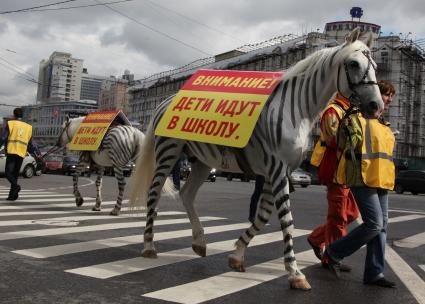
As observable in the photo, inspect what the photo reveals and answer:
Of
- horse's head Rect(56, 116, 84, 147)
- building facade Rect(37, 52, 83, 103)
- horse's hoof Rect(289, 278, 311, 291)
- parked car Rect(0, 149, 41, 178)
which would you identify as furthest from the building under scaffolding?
horse's hoof Rect(289, 278, 311, 291)

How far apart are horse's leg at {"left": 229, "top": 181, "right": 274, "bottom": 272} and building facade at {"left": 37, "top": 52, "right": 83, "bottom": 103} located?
41930mm

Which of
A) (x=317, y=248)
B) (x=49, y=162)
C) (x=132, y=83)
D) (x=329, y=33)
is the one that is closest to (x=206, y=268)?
(x=317, y=248)

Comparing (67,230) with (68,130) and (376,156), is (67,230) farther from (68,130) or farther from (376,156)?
(68,130)

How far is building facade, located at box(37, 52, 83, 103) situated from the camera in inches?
1887

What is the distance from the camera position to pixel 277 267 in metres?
5.65

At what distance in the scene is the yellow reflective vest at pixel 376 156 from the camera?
4926mm

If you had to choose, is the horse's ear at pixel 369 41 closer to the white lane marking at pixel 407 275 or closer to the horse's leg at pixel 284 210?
the horse's leg at pixel 284 210

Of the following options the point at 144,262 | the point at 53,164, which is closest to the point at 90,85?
the point at 53,164

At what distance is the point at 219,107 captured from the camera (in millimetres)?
5672

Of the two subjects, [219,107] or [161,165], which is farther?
[161,165]

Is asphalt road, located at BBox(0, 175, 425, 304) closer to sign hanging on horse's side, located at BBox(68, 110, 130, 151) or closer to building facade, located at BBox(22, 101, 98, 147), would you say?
→ sign hanging on horse's side, located at BBox(68, 110, 130, 151)

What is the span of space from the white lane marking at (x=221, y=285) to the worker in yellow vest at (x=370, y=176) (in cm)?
93

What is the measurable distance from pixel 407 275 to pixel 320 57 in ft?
8.54

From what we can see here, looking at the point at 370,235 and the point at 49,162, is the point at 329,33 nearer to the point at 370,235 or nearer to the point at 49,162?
the point at 49,162
